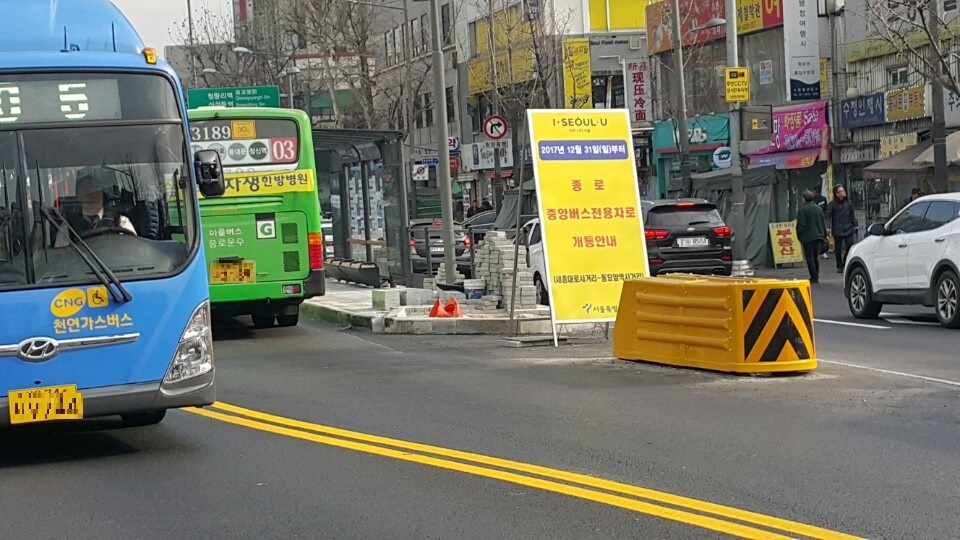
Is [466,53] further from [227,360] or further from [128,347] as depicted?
[128,347]

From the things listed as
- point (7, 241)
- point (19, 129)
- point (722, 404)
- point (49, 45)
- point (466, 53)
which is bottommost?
point (722, 404)

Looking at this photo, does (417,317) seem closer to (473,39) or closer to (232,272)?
(232,272)

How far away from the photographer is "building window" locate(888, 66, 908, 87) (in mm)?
31297

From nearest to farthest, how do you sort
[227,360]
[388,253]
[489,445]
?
[489,445], [227,360], [388,253]

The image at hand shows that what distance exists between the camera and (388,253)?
86.0 feet

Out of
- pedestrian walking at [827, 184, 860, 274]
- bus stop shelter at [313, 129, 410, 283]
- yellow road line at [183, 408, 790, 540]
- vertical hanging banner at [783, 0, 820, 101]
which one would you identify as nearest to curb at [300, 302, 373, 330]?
bus stop shelter at [313, 129, 410, 283]

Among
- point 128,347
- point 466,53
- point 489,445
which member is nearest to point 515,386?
point 489,445

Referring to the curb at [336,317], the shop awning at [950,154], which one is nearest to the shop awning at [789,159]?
the shop awning at [950,154]

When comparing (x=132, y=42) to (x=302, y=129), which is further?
(x=302, y=129)

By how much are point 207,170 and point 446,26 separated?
167 feet

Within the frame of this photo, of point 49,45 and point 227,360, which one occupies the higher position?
point 49,45

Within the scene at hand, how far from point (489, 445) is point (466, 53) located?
49909mm

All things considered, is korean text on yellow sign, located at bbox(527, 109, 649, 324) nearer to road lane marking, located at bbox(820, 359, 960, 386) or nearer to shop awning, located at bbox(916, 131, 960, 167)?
road lane marking, located at bbox(820, 359, 960, 386)

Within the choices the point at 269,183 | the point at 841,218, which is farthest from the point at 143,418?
the point at 841,218
